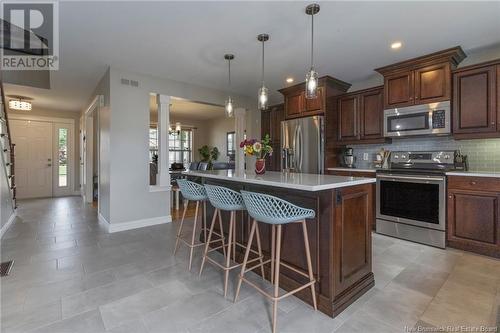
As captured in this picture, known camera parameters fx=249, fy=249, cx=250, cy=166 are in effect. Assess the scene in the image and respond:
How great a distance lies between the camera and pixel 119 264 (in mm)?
2613

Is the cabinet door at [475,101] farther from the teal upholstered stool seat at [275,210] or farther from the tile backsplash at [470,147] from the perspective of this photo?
the teal upholstered stool seat at [275,210]

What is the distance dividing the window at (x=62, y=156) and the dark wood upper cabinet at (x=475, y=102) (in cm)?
882

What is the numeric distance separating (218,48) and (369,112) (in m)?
2.53

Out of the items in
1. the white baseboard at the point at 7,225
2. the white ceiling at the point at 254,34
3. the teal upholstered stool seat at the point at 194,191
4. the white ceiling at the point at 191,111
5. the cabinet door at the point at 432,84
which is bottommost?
the white baseboard at the point at 7,225

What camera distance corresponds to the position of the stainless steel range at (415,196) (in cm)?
307

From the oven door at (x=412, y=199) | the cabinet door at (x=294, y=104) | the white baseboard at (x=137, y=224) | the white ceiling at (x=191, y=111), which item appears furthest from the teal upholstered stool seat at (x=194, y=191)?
the white ceiling at (x=191, y=111)

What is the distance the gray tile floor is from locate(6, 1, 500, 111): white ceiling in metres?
2.46

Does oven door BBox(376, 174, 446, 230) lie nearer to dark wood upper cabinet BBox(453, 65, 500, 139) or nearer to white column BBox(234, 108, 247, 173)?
dark wood upper cabinet BBox(453, 65, 500, 139)

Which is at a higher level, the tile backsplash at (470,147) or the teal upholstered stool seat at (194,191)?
the tile backsplash at (470,147)

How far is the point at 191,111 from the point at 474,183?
7.00 metres

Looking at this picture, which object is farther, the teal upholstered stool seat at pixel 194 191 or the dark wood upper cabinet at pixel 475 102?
the dark wood upper cabinet at pixel 475 102

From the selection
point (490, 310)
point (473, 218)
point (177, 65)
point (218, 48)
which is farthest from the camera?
point (177, 65)

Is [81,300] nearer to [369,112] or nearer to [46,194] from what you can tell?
[369,112]

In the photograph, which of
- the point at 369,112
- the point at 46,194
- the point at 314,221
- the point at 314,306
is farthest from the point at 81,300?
the point at 46,194
